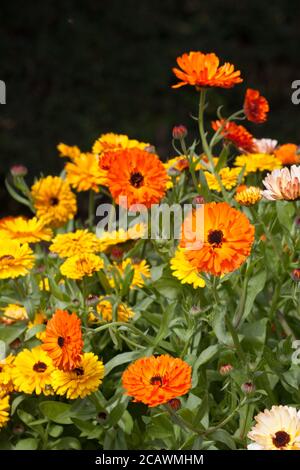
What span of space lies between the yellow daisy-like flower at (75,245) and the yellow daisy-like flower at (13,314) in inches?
6.3

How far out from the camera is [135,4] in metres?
6.14

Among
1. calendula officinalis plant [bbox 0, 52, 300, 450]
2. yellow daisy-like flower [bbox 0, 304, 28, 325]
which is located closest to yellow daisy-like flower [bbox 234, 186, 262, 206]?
calendula officinalis plant [bbox 0, 52, 300, 450]

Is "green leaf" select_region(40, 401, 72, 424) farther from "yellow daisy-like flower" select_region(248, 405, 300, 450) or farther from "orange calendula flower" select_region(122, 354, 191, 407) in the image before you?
"yellow daisy-like flower" select_region(248, 405, 300, 450)

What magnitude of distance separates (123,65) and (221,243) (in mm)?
4185

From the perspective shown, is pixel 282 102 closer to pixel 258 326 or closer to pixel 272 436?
pixel 258 326

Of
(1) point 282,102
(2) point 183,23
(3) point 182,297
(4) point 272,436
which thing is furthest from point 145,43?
(4) point 272,436

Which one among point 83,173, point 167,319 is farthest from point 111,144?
point 167,319

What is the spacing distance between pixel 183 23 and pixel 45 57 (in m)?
0.96

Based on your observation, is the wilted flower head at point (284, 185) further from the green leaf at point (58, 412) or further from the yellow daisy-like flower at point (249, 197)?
the green leaf at point (58, 412)

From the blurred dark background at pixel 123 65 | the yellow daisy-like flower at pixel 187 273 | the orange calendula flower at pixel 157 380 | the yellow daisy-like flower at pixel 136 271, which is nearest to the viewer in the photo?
the orange calendula flower at pixel 157 380

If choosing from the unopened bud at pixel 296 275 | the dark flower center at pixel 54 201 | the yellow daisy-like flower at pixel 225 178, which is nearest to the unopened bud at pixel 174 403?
the unopened bud at pixel 296 275

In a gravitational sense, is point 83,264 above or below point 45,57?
below

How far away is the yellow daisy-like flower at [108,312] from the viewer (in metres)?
1.98

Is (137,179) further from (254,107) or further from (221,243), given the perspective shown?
(254,107)
